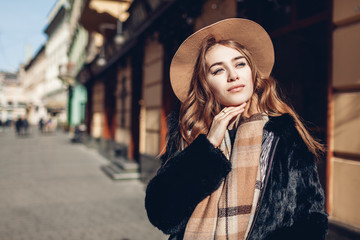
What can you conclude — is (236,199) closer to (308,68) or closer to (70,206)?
(308,68)

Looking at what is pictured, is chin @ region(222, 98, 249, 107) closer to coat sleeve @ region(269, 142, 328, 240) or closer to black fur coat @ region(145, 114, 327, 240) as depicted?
black fur coat @ region(145, 114, 327, 240)

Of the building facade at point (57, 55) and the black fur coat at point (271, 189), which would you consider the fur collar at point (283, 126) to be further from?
the building facade at point (57, 55)

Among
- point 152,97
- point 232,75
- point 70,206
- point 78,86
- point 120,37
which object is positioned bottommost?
point 70,206

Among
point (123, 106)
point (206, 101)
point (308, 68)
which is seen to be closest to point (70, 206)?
point (308, 68)

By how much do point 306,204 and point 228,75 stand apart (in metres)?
0.63

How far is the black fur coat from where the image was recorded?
125cm

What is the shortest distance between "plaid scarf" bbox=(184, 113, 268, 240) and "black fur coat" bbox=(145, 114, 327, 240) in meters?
0.04

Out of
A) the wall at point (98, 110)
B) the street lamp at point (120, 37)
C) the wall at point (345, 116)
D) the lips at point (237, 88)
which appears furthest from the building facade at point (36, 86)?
the lips at point (237, 88)

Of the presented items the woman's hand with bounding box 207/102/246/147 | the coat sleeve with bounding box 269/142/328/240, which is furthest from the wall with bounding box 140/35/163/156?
the coat sleeve with bounding box 269/142/328/240

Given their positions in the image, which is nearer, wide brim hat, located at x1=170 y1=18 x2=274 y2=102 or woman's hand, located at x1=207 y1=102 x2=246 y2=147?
woman's hand, located at x1=207 y1=102 x2=246 y2=147

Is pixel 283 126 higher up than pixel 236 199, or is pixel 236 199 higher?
pixel 283 126

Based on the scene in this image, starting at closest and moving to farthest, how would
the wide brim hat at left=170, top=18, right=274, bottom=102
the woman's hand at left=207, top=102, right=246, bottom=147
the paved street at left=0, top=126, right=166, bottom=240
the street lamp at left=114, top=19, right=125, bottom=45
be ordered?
the woman's hand at left=207, top=102, right=246, bottom=147
the wide brim hat at left=170, top=18, right=274, bottom=102
the paved street at left=0, top=126, right=166, bottom=240
the street lamp at left=114, top=19, right=125, bottom=45

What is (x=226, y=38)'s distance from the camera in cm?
154

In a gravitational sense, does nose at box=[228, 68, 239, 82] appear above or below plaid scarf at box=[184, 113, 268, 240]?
above
